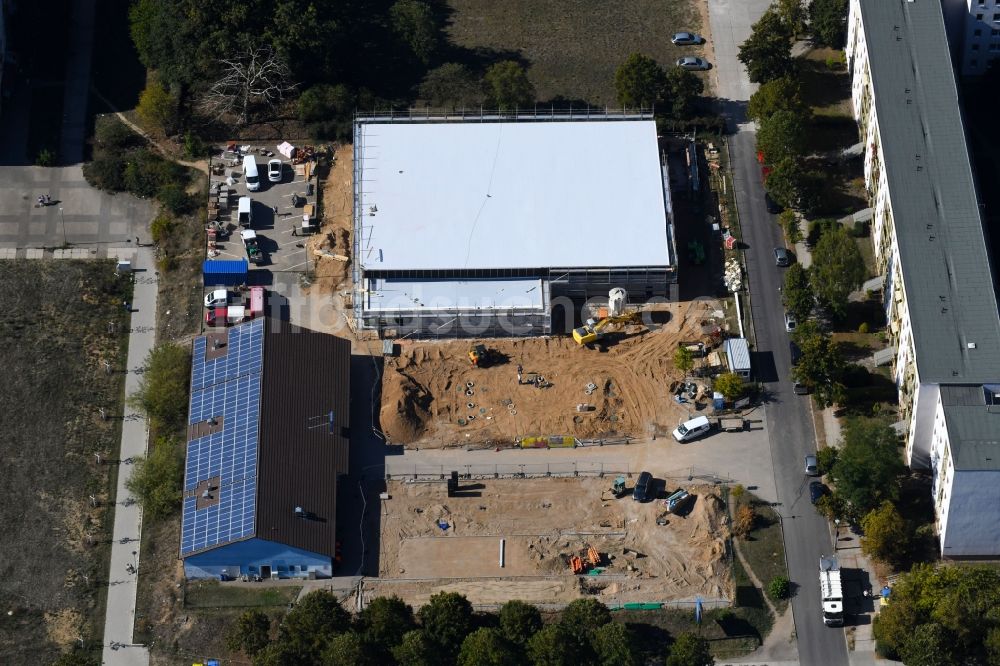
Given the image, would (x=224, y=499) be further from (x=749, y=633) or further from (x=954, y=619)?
(x=954, y=619)

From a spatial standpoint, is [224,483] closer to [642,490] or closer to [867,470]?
[642,490]

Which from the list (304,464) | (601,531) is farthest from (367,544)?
(601,531)

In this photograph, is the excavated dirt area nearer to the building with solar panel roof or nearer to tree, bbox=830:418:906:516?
the building with solar panel roof

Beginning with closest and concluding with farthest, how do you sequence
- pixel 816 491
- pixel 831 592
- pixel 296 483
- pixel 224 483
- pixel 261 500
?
pixel 831 592, pixel 261 500, pixel 224 483, pixel 296 483, pixel 816 491

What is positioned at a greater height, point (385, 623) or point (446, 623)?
point (385, 623)

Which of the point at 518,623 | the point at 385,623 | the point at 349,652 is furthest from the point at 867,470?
the point at 349,652

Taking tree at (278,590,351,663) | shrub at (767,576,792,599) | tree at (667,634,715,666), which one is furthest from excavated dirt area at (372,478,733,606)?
tree at (667,634,715,666)
